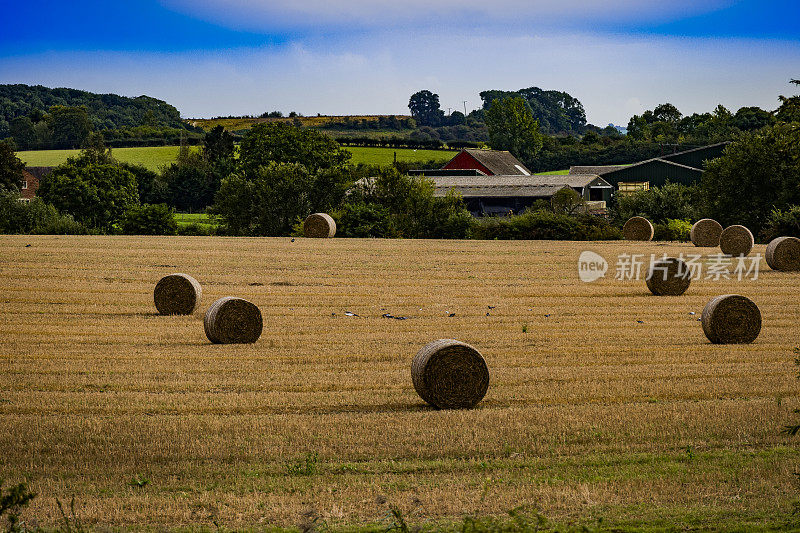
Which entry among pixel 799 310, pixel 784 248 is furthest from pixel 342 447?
pixel 784 248

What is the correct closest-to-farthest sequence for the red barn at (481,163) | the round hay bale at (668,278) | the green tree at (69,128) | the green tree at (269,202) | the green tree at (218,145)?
the round hay bale at (668,278)
the green tree at (269,202)
the red barn at (481,163)
the green tree at (218,145)
the green tree at (69,128)

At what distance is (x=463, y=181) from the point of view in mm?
79625

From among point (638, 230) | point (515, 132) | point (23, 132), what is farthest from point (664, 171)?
point (23, 132)

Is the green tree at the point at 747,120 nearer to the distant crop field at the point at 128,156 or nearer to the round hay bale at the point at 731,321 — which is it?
the distant crop field at the point at 128,156

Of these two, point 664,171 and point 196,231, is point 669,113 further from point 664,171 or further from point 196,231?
point 196,231

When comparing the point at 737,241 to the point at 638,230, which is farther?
the point at 638,230

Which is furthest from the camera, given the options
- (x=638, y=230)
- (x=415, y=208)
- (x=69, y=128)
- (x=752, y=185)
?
(x=69, y=128)

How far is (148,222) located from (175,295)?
29.5 m

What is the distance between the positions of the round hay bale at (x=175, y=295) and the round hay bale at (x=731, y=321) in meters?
13.5

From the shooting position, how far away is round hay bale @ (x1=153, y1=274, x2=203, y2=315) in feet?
81.3

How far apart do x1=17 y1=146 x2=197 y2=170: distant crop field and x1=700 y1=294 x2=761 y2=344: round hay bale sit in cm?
9499

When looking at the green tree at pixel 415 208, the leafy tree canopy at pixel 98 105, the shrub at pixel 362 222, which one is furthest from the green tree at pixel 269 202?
the leafy tree canopy at pixel 98 105

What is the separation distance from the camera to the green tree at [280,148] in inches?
3334

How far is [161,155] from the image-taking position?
11938 cm
